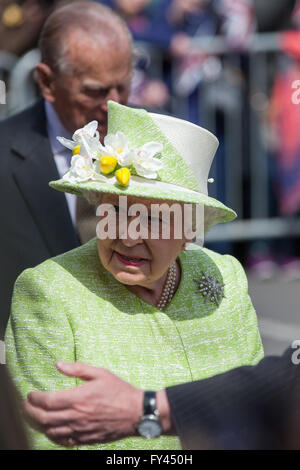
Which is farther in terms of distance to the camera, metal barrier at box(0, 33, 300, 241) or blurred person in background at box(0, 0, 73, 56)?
metal barrier at box(0, 33, 300, 241)

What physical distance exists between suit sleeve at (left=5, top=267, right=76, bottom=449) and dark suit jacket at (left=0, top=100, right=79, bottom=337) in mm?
829

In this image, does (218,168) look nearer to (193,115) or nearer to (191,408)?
(193,115)

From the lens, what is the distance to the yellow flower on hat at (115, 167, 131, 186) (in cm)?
195

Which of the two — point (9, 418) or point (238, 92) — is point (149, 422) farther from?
point (238, 92)

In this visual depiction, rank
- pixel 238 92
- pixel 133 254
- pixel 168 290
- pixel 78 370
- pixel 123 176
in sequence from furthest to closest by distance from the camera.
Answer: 1. pixel 238 92
2. pixel 168 290
3. pixel 133 254
4. pixel 123 176
5. pixel 78 370

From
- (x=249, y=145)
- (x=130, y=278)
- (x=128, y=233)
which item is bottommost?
(x=249, y=145)

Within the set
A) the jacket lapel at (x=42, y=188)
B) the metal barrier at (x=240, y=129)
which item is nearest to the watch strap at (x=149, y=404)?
the jacket lapel at (x=42, y=188)

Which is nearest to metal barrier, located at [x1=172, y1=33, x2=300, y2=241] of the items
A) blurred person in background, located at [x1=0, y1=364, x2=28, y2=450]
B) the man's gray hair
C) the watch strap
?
the man's gray hair

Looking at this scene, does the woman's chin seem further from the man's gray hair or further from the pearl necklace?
the man's gray hair

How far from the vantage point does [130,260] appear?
2088 mm

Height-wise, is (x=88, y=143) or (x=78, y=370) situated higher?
(x=88, y=143)

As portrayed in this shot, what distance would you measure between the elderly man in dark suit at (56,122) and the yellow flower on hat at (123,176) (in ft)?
3.59

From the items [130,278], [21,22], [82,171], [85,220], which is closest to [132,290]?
[130,278]

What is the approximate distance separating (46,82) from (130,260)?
5.19 feet
